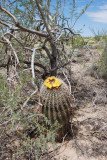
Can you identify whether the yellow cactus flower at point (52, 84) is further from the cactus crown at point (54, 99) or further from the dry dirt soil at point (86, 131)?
the dry dirt soil at point (86, 131)

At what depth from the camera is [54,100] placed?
2.31 meters

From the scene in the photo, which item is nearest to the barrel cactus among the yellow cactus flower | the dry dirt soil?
the yellow cactus flower

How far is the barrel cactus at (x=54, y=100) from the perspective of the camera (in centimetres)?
232

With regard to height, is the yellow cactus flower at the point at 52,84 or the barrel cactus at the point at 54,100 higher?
the yellow cactus flower at the point at 52,84

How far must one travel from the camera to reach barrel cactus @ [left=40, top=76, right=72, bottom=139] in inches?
91.3

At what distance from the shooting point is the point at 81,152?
2324mm

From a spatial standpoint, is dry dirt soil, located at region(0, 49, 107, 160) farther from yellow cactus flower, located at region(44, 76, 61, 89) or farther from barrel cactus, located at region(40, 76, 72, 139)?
yellow cactus flower, located at region(44, 76, 61, 89)

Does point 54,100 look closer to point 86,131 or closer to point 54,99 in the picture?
point 54,99

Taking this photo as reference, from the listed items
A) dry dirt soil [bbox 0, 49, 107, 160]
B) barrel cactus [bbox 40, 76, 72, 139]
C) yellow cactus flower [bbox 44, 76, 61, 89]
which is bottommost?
dry dirt soil [bbox 0, 49, 107, 160]

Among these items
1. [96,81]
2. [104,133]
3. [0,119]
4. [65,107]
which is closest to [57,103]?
[65,107]

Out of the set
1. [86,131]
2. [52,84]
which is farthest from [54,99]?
[86,131]

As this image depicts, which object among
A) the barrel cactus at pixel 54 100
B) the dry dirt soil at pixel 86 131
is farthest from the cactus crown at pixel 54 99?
the dry dirt soil at pixel 86 131

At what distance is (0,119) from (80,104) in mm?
2025

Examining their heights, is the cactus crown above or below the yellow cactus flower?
below
